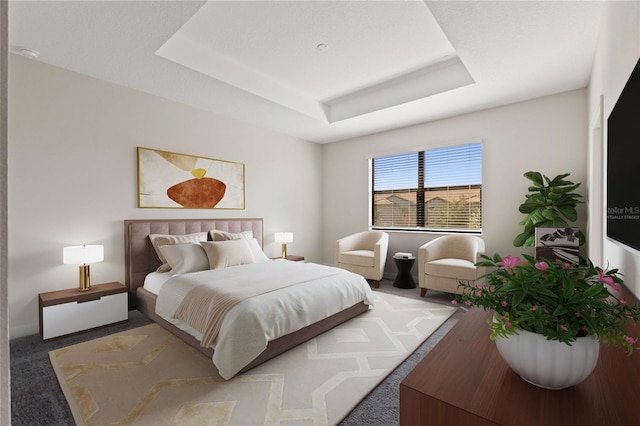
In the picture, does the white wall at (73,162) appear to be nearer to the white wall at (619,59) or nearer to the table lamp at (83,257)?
the table lamp at (83,257)

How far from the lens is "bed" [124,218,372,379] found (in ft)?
7.66

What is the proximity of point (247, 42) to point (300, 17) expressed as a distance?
655 millimetres

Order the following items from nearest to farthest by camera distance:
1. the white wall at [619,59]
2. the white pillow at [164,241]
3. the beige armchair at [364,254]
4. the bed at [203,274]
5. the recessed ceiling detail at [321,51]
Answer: the white wall at [619,59]
the bed at [203,274]
the recessed ceiling detail at [321,51]
the white pillow at [164,241]
the beige armchair at [364,254]

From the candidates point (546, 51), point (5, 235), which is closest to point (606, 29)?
point (546, 51)

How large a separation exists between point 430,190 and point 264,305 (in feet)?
11.9

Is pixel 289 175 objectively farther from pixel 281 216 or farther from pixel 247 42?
pixel 247 42

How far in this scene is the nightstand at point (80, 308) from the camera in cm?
266

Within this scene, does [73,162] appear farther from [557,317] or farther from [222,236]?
[557,317]

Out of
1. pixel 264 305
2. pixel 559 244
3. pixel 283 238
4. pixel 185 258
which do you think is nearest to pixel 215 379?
pixel 264 305

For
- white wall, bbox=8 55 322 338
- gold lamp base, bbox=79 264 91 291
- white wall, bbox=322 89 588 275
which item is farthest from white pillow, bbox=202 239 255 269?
white wall, bbox=322 89 588 275

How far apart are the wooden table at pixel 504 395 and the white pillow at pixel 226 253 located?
282 cm

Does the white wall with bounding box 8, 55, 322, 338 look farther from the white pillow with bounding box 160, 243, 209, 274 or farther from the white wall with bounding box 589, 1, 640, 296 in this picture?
the white wall with bounding box 589, 1, 640, 296

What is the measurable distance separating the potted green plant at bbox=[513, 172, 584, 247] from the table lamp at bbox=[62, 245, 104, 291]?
184 inches

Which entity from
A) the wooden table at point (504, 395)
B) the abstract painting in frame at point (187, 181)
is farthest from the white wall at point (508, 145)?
the wooden table at point (504, 395)
